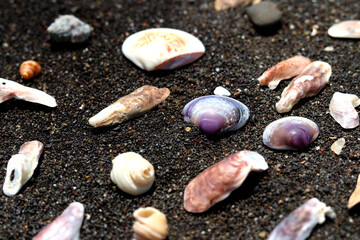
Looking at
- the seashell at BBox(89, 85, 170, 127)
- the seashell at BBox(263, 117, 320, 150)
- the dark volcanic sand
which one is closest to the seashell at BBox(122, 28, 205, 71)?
the dark volcanic sand

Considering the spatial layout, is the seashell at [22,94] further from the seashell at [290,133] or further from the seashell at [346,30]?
the seashell at [346,30]

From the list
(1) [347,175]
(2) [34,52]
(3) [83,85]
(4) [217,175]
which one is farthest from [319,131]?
(2) [34,52]

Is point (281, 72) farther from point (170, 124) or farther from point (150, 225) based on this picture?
point (150, 225)

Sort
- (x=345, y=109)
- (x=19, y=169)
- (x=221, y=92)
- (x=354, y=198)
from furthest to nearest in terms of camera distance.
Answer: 1. (x=221, y=92)
2. (x=345, y=109)
3. (x=19, y=169)
4. (x=354, y=198)

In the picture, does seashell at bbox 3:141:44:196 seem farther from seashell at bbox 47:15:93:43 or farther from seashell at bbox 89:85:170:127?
seashell at bbox 47:15:93:43

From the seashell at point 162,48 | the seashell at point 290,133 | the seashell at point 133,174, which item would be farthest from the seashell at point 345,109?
the seashell at point 133,174

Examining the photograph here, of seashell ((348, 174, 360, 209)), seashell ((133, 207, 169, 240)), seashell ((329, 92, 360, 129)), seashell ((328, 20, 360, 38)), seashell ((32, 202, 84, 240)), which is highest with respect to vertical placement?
seashell ((328, 20, 360, 38))

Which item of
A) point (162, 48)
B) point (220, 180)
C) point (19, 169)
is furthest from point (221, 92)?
point (19, 169)
